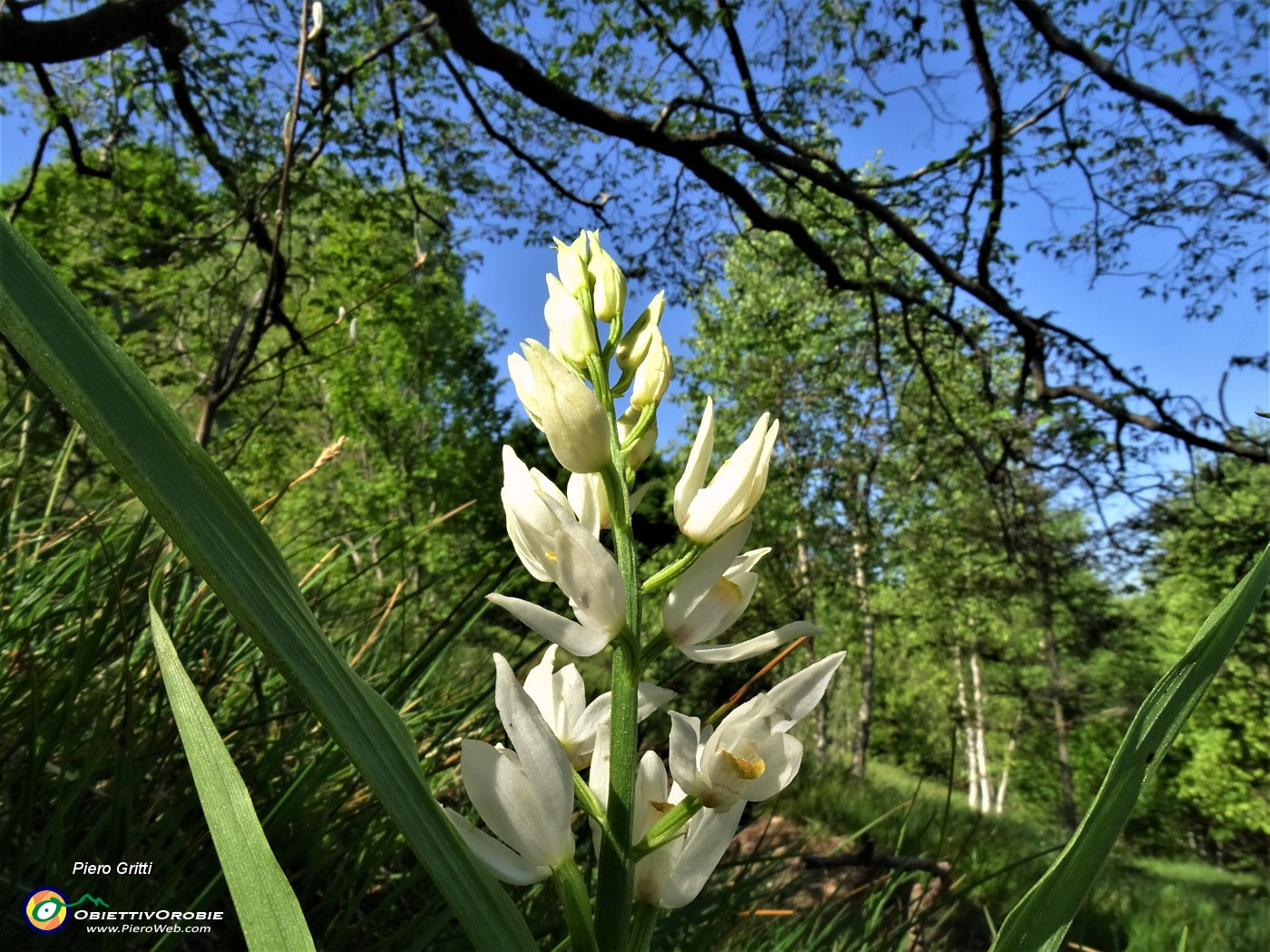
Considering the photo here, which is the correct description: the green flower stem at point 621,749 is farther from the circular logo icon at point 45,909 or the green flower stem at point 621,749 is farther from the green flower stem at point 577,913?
the circular logo icon at point 45,909

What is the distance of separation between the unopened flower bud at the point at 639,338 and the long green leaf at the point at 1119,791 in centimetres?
45

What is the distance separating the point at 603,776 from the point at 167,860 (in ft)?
2.09

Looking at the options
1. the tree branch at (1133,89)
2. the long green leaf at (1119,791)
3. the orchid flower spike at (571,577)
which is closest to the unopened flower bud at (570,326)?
the orchid flower spike at (571,577)

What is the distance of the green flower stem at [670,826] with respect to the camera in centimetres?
47

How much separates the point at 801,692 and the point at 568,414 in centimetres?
26

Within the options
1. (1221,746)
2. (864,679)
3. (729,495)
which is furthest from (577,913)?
(1221,746)

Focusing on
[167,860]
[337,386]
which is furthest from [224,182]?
[337,386]

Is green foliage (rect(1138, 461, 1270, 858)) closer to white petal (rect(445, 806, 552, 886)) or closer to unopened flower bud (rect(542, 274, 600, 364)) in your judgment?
unopened flower bud (rect(542, 274, 600, 364))

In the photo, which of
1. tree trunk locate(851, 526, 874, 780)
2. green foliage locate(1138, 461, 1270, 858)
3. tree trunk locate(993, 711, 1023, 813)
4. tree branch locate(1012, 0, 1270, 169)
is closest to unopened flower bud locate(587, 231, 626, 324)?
tree branch locate(1012, 0, 1270, 169)

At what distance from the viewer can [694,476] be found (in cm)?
58

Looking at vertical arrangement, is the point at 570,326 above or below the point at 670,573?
above

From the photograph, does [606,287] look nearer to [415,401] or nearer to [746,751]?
[746,751]

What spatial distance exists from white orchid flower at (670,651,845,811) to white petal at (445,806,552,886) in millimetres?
106

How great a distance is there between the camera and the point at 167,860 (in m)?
0.83
